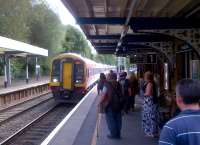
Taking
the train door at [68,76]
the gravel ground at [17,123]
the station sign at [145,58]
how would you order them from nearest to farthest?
the gravel ground at [17,123], the station sign at [145,58], the train door at [68,76]

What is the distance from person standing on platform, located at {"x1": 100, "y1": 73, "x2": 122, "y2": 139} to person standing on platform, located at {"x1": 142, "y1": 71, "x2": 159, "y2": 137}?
1.77 feet

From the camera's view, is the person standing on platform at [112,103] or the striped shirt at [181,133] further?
the person standing on platform at [112,103]

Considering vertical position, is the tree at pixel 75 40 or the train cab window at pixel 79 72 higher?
the tree at pixel 75 40

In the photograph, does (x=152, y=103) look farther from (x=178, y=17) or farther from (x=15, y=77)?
(x=15, y=77)

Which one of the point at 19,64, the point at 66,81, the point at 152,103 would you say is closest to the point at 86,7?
the point at 152,103

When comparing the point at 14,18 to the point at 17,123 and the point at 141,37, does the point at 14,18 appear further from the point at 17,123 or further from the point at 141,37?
the point at 141,37

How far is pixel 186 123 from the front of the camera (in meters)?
3.14

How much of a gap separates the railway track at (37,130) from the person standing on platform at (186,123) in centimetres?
1093

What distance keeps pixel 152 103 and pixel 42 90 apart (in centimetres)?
3253

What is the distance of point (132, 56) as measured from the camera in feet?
88.6

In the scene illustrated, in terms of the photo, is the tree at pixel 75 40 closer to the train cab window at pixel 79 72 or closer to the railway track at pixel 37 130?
the train cab window at pixel 79 72

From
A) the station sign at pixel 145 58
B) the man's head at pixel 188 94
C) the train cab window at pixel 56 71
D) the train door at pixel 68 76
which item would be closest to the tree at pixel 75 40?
the train cab window at pixel 56 71

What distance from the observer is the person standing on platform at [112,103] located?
9953 mm

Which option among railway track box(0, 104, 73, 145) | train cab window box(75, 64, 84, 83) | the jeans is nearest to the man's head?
the jeans
